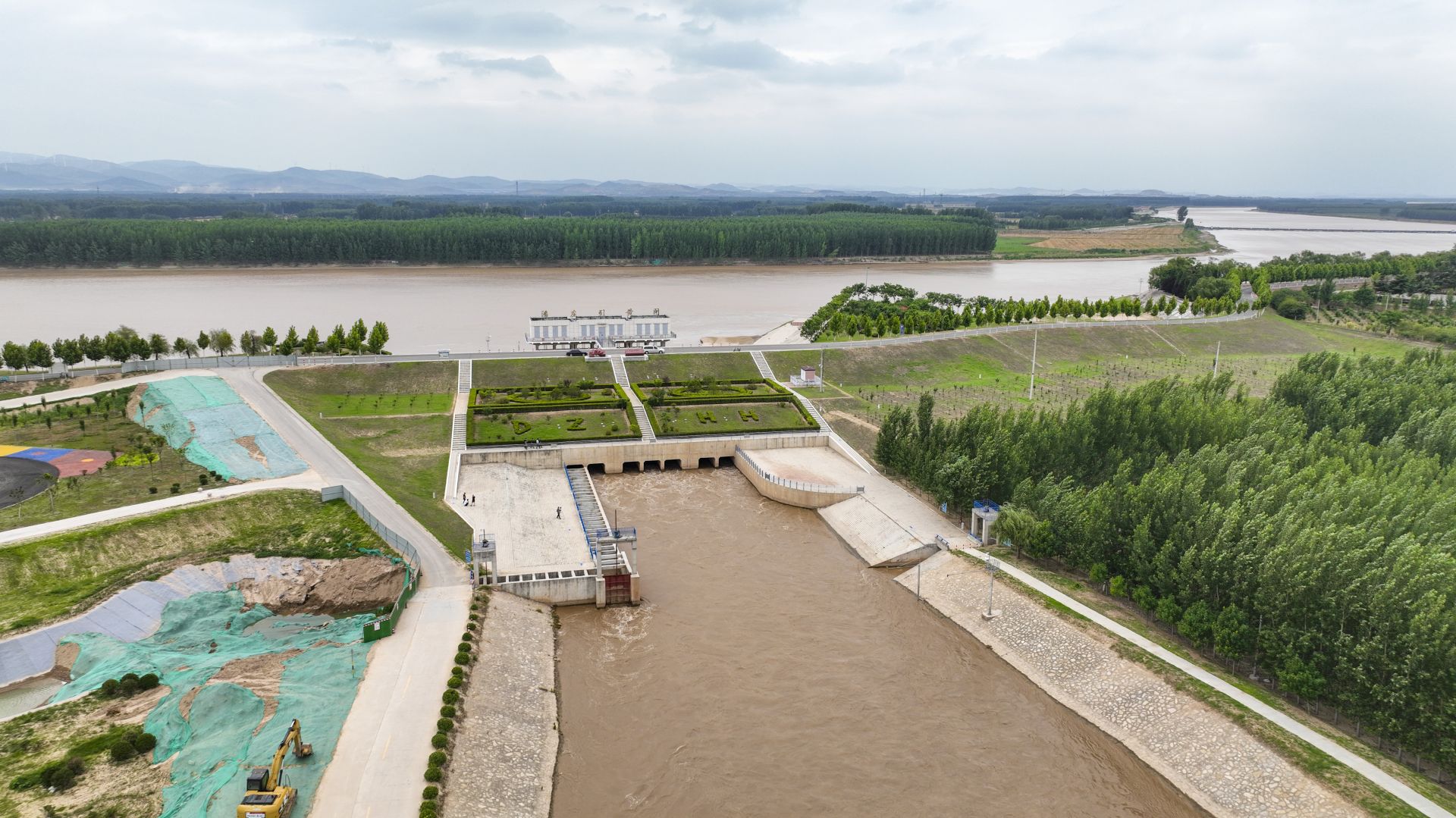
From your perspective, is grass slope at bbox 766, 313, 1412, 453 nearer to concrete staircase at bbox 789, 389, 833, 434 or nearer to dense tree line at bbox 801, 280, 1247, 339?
concrete staircase at bbox 789, 389, 833, 434

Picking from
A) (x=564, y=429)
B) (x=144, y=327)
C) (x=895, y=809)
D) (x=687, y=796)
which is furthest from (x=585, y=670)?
(x=144, y=327)

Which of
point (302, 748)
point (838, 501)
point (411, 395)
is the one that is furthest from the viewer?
point (411, 395)

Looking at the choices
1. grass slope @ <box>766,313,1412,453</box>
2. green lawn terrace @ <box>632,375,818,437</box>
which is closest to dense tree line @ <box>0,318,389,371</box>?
green lawn terrace @ <box>632,375,818,437</box>

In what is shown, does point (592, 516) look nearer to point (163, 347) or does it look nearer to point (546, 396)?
point (546, 396)

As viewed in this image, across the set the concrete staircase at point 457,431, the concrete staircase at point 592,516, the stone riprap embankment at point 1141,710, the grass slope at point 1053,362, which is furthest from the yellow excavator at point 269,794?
the grass slope at point 1053,362

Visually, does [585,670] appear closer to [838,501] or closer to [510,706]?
[510,706]
